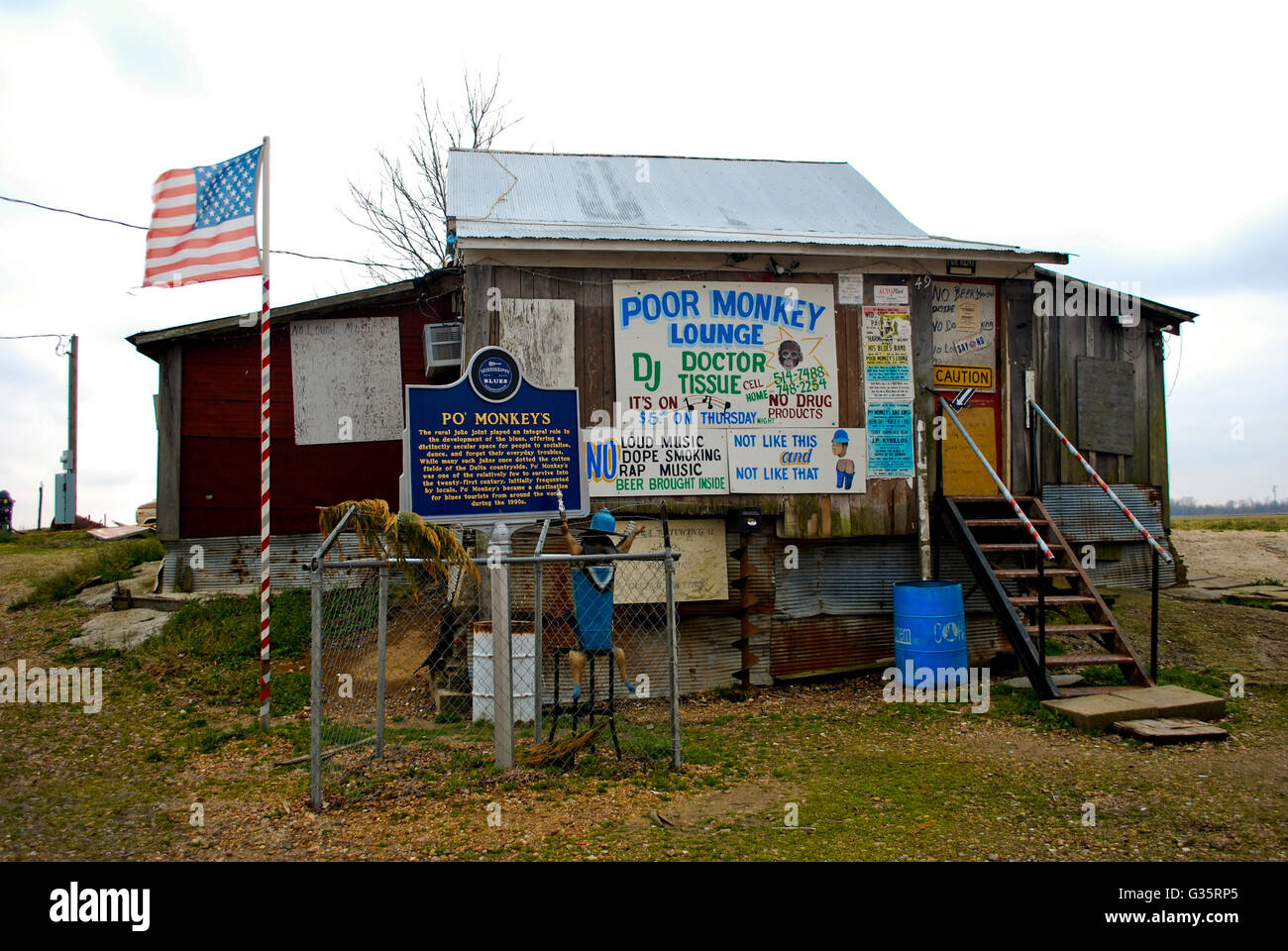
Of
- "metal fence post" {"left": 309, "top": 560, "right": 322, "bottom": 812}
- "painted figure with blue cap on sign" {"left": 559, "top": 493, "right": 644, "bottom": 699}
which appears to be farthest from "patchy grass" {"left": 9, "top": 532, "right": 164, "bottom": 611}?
"painted figure with blue cap on sign" {"left": 559, "top": 493, "right": 644, "bottom": 699}

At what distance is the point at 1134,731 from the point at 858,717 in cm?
232

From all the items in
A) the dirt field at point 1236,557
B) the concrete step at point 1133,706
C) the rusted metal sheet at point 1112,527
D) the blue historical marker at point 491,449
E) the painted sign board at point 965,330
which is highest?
the painted sign board at point 965,330

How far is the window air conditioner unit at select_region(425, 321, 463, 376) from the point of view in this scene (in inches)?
452

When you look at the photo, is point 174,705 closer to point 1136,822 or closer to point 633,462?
point 633,462

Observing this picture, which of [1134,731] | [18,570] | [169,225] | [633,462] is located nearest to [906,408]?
[633,462]

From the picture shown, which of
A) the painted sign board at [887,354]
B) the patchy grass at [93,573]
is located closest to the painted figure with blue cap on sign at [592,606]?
the painted sign board at [887,354]

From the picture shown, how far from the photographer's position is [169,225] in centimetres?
862

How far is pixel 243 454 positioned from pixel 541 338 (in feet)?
18.0

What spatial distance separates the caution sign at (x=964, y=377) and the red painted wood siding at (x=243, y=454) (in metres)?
6.42

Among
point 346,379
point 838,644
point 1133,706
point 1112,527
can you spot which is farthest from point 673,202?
point 1133,706

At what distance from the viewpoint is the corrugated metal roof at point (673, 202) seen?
396 inches

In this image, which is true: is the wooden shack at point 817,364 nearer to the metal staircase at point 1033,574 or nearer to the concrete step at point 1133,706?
the metal staircase at point 1033,574

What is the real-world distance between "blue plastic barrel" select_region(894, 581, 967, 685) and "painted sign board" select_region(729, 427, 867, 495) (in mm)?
1591

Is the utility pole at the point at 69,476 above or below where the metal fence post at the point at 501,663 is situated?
above
